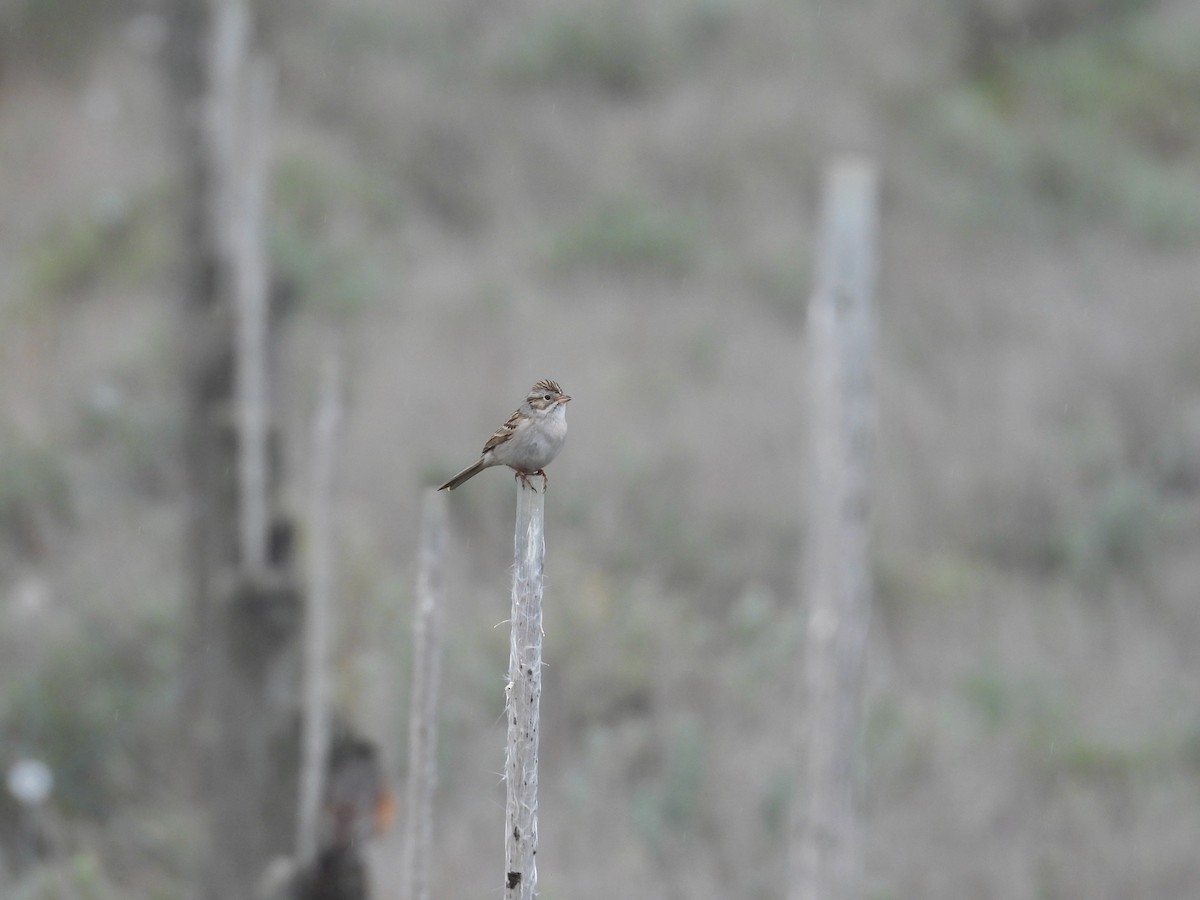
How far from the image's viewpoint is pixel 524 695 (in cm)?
238

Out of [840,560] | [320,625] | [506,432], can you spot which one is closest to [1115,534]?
[320,625]

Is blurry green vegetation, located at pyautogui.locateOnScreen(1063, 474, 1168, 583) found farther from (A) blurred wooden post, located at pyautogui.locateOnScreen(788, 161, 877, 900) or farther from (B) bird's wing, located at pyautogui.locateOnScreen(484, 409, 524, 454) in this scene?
(A) blurred wooden post, located at pyautogui.locateOnScreen(788, 161, 877, 900)

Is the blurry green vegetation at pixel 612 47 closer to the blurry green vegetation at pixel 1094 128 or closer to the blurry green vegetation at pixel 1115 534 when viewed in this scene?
the blurry green vegetation at pixel 1094 128

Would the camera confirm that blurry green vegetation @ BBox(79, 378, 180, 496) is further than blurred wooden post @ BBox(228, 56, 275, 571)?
Yes

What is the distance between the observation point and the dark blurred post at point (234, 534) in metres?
6.57

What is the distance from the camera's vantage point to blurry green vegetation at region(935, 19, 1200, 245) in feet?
50.7

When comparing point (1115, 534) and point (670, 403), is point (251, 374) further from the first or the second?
point (1115, 534)

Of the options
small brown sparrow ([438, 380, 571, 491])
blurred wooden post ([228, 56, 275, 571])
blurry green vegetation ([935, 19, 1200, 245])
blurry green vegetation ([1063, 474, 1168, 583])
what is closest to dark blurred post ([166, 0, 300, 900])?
blurred wooden post ([228, 56, 275, 571])

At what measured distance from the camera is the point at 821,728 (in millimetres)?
2209

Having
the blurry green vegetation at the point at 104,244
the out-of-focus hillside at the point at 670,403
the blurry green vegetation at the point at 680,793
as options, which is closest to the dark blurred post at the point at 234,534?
the out-of-focus hillside at the point at 670,403

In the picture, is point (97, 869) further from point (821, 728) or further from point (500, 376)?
point (500, 376)

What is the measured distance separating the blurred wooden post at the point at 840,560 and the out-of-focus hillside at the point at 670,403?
3981 mm

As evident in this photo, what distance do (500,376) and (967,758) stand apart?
603 centimetres

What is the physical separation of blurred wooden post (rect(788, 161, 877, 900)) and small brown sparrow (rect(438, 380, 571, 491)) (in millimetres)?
683
